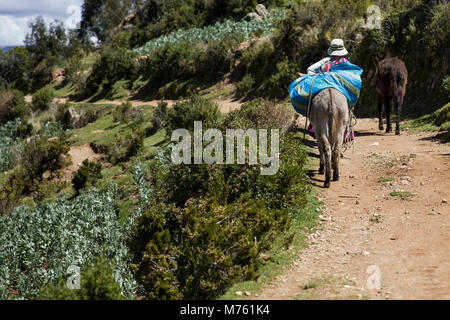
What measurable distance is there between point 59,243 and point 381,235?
6477 millimetres

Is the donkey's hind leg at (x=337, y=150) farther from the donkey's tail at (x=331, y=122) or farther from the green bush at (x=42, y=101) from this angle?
the green bush at (x=42, y=101)

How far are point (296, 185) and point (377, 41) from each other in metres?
11.6

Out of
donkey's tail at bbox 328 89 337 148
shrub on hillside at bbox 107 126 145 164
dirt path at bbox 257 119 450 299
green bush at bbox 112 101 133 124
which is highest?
donkey's tail at bbox 328 89 337 148

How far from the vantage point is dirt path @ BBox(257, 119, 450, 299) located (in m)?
4.46

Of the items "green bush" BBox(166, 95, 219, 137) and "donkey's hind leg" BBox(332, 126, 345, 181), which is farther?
"green bush" BBox(166, 95, 219, 137)

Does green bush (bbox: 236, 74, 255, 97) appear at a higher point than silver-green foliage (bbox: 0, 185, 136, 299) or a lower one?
higher

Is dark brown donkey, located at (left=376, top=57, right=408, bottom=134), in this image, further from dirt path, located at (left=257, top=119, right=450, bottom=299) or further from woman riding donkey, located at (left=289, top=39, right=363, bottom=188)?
woman riding donkey, located at (left=289, top=39, right=363, bottom=188)

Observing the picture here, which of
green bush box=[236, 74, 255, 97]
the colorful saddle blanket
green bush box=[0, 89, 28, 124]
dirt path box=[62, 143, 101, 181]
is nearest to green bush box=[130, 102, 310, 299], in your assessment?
the colorful saddle blanket

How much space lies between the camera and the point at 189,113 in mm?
15828

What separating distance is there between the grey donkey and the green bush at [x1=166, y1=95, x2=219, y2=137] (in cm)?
801

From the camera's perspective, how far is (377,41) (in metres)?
16.5

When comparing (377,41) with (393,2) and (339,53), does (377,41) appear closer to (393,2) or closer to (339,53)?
(393,2)

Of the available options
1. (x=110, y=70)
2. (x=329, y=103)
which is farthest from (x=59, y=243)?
(x=110, y=70)

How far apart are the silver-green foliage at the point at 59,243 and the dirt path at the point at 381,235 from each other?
2.63m
